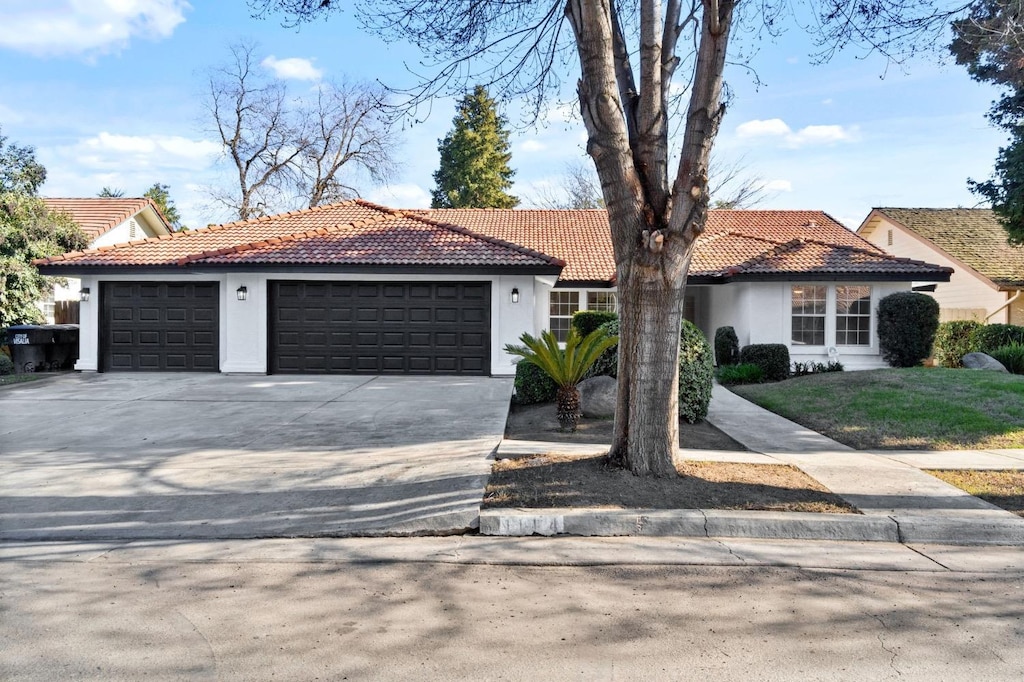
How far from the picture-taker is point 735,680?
10.8ft

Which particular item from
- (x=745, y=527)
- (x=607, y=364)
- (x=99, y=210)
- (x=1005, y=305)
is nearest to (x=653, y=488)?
(x=745, y=527)

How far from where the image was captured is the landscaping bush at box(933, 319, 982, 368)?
1919cm

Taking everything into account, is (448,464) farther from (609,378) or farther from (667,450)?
(609,378)

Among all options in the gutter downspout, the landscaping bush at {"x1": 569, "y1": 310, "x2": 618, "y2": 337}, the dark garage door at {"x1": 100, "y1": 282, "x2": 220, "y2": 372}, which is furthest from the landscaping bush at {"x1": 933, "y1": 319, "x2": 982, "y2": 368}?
the dark garage door at {"x1": 100, "y1": 282, "x2": 220, "y2": 372}

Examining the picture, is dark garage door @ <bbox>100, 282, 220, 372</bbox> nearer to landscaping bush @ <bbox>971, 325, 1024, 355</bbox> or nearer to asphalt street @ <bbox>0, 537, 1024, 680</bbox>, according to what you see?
asphalt street @ <bbox>0, 537, 1024, 680</bbox>

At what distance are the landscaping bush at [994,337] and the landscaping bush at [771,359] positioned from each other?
583cm

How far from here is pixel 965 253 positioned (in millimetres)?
26969

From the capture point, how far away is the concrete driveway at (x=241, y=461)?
571cm

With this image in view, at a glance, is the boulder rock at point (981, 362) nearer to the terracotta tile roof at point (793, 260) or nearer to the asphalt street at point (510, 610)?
the terracotta tile roof at point (793, 260)

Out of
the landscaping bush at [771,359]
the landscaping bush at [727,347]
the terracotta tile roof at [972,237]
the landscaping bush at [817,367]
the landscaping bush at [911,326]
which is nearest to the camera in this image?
the landscaping bush at [771,359]

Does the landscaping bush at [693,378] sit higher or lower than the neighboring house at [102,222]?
lower

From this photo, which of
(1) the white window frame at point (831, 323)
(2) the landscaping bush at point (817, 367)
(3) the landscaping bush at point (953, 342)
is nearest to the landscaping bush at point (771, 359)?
(2) the landscaping bush at point (817, 367)

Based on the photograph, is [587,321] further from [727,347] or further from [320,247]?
[320,247]

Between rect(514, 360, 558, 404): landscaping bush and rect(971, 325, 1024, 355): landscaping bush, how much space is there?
13.5m
